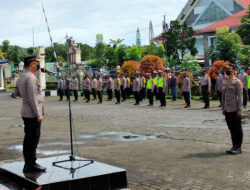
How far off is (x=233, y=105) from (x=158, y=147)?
1920mm

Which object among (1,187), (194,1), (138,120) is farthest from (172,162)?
(194,1)

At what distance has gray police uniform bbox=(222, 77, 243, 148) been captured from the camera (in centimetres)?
848

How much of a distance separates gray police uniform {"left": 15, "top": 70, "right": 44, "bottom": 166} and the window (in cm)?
4407

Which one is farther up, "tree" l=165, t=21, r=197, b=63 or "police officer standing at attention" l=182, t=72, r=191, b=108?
"tree" l=165, t=21, r=197, b=63

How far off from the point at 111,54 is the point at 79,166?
44330 mm

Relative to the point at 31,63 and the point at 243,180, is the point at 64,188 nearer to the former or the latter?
the point at 31,63

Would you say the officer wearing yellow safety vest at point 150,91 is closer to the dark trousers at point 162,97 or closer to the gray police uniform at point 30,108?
the dark trousers at point 162,97

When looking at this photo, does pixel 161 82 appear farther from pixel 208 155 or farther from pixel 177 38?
pixel 177 38

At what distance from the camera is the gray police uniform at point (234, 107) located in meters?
8.48

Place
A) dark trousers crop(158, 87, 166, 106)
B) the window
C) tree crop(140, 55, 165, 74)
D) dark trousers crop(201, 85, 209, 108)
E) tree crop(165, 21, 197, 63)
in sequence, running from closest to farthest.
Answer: dark trousers crop(201, 85, 209, 108) → dark trousers crop(158, 87, 166, 106) → tree crop(140, 55, 165, 74) → tree crop(165, 21, 197, 63) → the window

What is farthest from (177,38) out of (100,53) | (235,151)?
(235,151)

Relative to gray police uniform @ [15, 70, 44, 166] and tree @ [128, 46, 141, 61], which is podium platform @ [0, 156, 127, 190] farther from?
tree @ [128, 46, 141, 61]

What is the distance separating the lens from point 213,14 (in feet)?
159

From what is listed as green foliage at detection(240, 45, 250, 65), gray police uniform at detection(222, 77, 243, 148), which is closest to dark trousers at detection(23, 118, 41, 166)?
gray police uniform at detection(222, 77, 243, 148)
